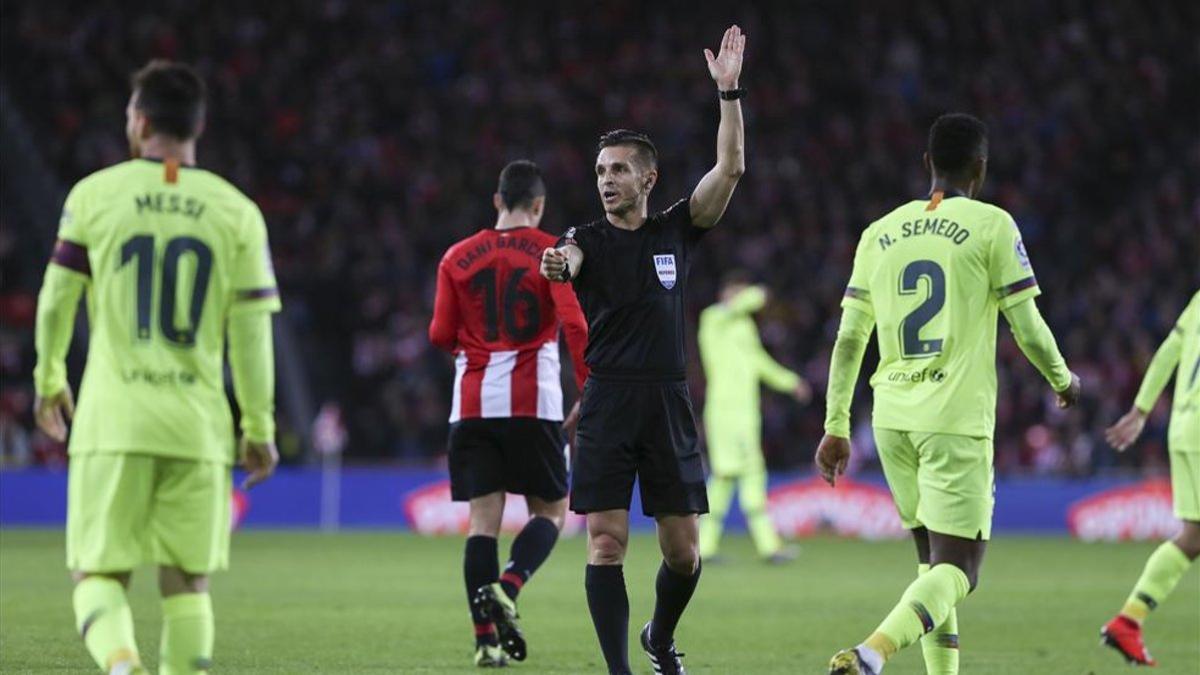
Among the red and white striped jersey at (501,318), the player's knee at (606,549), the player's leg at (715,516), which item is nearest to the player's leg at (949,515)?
the player's knee at (606,549)

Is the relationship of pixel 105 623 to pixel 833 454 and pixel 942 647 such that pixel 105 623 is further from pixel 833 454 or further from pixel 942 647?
pixel 942 647

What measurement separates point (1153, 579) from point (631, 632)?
3.02m

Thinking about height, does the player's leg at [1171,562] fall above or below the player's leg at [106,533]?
below

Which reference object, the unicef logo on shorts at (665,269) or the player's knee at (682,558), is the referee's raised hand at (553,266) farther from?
the player's knee at (682,558)

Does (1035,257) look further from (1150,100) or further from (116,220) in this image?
(116,220)

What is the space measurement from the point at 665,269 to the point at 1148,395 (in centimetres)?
400

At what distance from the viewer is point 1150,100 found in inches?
1257

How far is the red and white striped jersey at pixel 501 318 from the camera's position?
9.72 metres

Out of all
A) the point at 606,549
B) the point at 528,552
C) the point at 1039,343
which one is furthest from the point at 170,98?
the point at 528,552

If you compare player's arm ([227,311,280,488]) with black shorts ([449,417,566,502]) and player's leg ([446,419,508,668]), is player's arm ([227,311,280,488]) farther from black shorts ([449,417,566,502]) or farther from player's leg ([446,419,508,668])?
black shorts ([449,417,566,502])

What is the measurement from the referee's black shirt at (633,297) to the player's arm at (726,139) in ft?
0.72

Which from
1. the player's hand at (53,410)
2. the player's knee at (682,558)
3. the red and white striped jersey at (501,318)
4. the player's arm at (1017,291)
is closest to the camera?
the player's hand at (53,410)

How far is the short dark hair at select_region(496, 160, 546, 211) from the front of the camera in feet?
32.0

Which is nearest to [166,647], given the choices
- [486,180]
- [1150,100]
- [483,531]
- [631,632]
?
[483,531]
